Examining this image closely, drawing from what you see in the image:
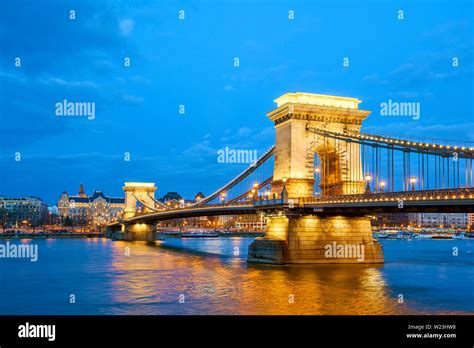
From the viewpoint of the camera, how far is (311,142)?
147ft

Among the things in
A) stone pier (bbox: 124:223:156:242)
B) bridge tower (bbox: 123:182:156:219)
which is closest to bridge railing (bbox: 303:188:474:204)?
stone pier (bbox: 124:223:156:242)

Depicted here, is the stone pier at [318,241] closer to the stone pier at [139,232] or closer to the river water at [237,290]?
the river water at [237,290]

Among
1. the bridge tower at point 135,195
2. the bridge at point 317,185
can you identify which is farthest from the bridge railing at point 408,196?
the bridge tower at point 135,195

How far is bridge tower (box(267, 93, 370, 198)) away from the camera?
44.3m

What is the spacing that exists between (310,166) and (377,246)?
835 cm

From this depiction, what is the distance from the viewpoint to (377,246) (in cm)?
4500

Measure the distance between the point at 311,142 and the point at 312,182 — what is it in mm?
3179

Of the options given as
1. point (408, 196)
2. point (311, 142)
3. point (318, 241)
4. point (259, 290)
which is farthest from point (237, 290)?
point (311, 142)

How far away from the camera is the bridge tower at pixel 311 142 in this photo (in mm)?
44312

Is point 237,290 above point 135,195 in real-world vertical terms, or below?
below

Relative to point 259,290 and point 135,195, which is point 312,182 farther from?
point 135,195

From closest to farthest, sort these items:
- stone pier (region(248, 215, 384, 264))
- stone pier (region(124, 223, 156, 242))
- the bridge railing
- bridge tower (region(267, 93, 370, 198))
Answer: the bridge railing, stone pier (region(248, 215, 384, 264)), bridge tower (region(267, 93, 370, 198)), stone pier (region(124, 223, 156, 242))

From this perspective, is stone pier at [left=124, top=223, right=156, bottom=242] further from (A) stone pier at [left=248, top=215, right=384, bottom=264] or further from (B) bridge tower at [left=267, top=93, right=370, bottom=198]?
(A) stone pier at [left=248, top=215, right=384, bottom=264]
